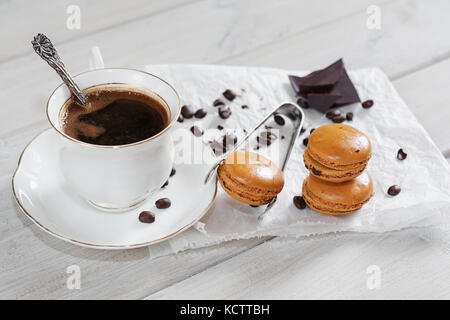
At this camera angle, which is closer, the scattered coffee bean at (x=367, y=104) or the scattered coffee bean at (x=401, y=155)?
the scattered coffee bean at (x=401, y=155)

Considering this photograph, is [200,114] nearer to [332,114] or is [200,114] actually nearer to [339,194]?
[332,114]

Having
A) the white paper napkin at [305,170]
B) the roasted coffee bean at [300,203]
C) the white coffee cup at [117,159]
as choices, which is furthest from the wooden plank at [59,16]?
the roasted coffee bean at [300,203]

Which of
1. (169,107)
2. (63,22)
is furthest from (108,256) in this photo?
(63,22)

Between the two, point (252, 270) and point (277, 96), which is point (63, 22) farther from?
point (252, 270)

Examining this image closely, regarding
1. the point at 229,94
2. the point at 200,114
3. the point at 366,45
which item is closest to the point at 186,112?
the point at 200,114

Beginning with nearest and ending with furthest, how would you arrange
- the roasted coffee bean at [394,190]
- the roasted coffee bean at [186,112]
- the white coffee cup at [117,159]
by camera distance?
the white coffee cup at [117,159] → the roasted coffee bean at [394,190] → the roasted coffee bean at [186,112]

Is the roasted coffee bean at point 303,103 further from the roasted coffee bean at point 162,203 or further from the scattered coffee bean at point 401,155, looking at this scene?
the roasted coffee bean at point 162,203

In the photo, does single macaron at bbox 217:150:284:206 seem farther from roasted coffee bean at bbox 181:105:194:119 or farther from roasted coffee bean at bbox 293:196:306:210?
roasted coffee bean at bbox 181:105:194:119
